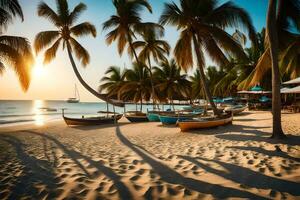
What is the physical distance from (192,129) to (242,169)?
6.81 metres

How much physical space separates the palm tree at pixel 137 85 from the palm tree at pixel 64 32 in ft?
32.4

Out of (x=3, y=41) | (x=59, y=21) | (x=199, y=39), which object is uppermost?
(x=59, y=21)

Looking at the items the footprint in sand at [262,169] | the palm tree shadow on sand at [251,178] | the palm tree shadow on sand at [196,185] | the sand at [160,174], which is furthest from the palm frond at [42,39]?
the footprint in sand at [262,169]

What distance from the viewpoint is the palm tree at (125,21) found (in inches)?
692

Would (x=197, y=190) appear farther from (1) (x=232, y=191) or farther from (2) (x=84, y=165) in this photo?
(2) (x=84, y=165)

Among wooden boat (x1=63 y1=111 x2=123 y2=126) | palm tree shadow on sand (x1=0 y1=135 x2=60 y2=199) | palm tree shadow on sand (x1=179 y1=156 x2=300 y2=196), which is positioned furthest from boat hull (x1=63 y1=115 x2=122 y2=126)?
palm tree shadow on sand (x1=179 y1=156 x2=300 y2=196)

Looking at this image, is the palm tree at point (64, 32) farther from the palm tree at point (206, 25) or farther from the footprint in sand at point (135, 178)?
the footprint in sand at point (135, 178)

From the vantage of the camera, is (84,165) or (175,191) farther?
(84,165)

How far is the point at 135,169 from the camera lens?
5.05 meters

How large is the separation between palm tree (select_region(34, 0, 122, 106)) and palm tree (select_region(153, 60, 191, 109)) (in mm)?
13798

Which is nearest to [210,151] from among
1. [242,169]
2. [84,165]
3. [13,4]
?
[242,169]

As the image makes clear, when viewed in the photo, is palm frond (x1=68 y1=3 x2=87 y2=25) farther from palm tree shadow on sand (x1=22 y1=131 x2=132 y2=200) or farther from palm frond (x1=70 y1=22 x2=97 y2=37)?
palm tree shadow on sand (x1=22 y1=131 x2=132 y2=200)

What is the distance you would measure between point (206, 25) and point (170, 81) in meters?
17.3

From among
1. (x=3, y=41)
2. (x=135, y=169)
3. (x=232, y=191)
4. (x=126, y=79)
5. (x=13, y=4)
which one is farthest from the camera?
(x=126, y=79)
